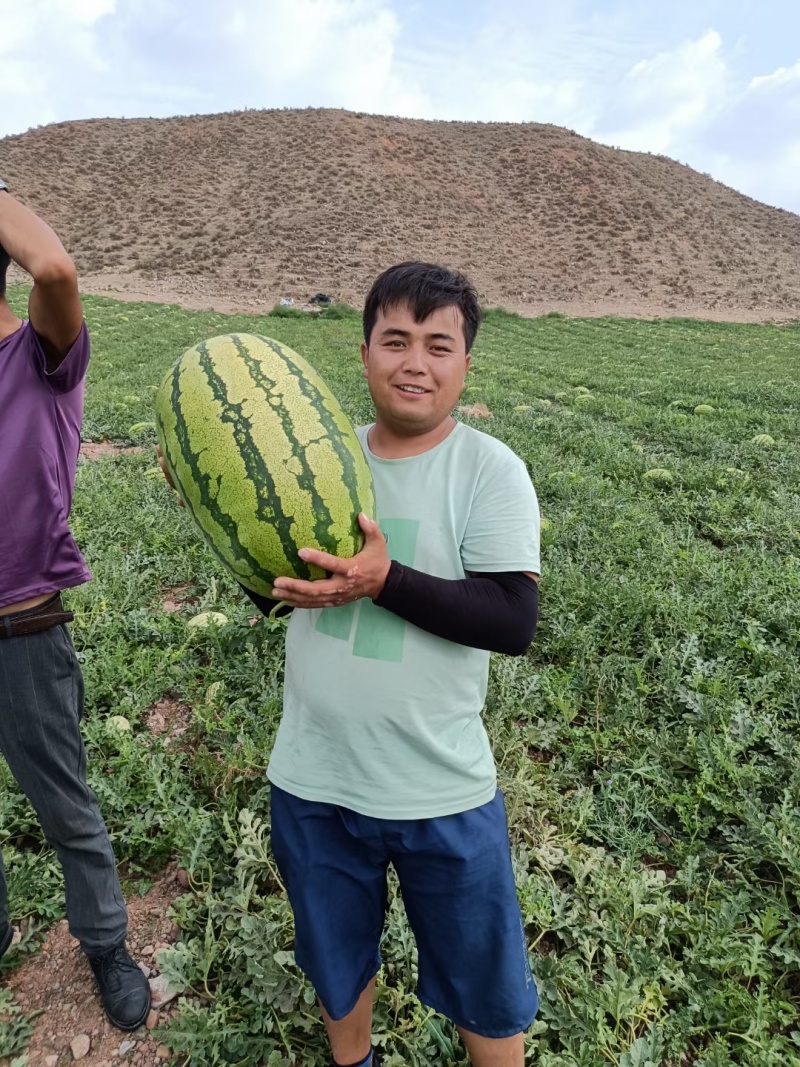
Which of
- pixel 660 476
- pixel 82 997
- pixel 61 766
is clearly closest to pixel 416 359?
pixel 61 766

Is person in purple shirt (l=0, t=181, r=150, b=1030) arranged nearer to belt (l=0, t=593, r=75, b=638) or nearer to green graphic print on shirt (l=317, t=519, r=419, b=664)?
belt (l=0, t=593, r=75, b=638)

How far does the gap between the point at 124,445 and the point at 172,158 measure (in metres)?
48.1

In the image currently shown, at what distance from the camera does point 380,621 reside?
141 cm

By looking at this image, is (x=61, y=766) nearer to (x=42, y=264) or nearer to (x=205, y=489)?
(x=205, y=489)

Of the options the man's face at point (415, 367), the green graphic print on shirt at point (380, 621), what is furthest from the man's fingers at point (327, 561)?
the man's face at point (415, 367)

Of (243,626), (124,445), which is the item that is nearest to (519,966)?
(243,626)

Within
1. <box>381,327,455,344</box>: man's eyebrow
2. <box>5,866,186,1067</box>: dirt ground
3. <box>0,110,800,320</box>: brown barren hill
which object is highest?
<box>0,110,800,320</box>: brown barren hill

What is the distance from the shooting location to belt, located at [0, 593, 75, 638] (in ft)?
5.27

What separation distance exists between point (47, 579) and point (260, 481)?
72cm

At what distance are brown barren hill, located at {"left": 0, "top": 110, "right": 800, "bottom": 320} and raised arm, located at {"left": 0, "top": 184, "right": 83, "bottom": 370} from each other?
29224mm

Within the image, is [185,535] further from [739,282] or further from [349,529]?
[739,282]

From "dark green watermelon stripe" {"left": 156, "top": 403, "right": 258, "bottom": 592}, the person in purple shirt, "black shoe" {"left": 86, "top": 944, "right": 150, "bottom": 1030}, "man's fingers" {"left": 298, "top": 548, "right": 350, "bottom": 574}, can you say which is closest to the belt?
the person in purple shirt

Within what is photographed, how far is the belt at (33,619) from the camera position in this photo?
161 cm

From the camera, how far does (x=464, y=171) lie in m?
47.4
